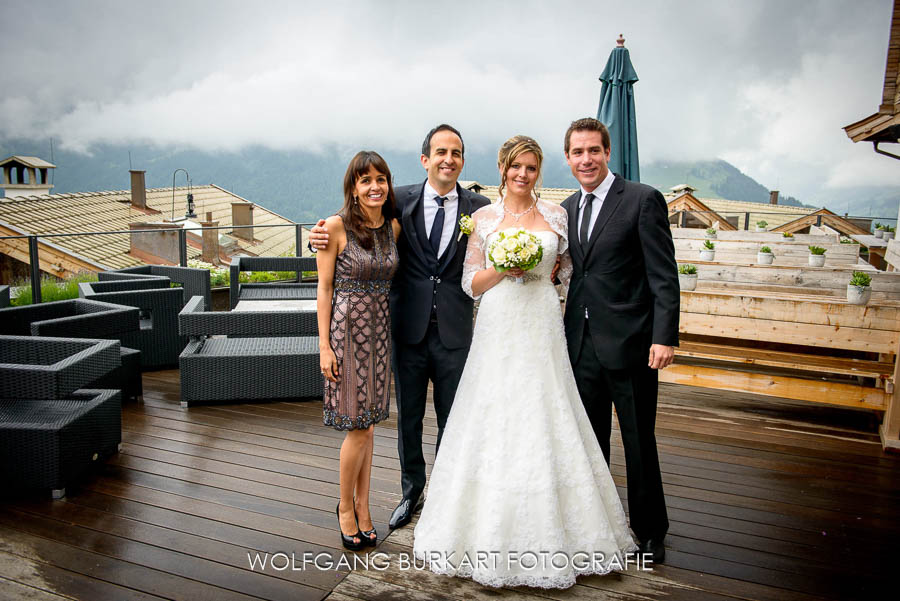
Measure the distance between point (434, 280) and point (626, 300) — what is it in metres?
0.87

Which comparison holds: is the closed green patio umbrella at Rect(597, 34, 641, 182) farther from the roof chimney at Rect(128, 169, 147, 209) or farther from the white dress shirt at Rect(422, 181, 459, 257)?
the roof chimney at Rect(128, 169, 147, 209)

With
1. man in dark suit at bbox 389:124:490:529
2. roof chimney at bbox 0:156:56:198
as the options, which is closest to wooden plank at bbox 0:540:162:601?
man in dark suit at bbox 389:124:490:529

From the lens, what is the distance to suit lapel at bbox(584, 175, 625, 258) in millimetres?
2564

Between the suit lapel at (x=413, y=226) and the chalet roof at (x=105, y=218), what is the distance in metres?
12.5

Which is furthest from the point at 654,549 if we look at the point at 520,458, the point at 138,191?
the point at 138,191

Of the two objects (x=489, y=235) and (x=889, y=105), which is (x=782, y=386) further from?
(x=889, y=105)

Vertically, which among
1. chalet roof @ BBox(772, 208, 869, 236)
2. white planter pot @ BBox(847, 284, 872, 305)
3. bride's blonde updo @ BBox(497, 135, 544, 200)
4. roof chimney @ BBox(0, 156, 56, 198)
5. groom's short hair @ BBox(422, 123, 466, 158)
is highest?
roof chimney @ BBox(0, 156, 56, 198)

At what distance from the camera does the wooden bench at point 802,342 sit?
4121mm

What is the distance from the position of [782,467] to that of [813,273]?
9.23ft

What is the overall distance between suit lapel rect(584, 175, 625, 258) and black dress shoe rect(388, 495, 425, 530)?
1505mm

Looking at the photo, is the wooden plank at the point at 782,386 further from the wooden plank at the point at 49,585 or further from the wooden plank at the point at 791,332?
the wooden plank at the point at 49,585

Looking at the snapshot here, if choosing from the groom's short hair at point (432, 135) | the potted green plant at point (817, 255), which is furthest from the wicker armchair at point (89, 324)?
the potted green plant at point (817, 255)

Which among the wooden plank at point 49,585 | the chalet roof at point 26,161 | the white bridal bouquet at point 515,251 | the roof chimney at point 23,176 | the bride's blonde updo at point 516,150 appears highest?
the chalet roof at point 26,161

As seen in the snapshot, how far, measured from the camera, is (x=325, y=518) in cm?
289
